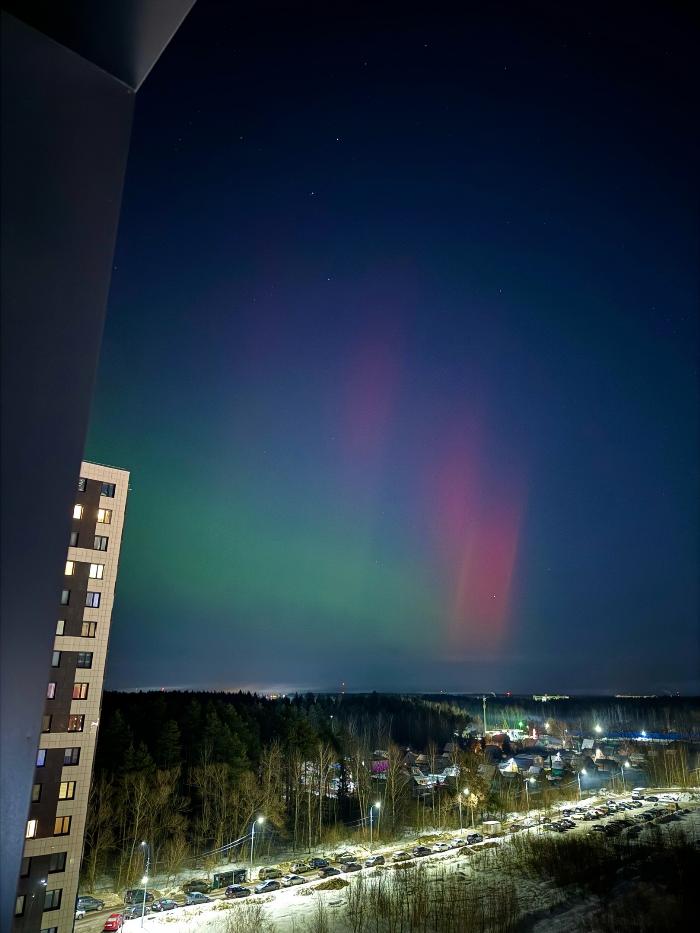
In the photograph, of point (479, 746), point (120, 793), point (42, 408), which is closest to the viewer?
point (42, 408)

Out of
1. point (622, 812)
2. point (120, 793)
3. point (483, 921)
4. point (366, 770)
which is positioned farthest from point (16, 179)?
point (622, 812)

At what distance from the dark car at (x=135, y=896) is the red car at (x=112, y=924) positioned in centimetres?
134

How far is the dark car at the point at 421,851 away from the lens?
15.1 metres

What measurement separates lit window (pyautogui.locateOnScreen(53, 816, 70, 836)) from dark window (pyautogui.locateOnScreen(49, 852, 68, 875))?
0.27 metres

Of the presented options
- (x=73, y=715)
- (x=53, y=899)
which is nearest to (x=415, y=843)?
(x=53, y=899)

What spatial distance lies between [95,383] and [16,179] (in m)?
0.26

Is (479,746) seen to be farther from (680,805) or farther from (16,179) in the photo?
(16,179)

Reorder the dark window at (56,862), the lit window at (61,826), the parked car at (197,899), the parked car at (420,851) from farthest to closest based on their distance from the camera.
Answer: the parked car at (420,851) < the parked car at (197,899) < the lit window at (61,826) < the dark window at (56,862)

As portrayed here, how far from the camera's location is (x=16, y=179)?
683mm

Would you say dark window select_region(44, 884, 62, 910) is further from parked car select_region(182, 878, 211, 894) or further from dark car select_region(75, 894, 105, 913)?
parked car select_region(182, 878, 211, 894)

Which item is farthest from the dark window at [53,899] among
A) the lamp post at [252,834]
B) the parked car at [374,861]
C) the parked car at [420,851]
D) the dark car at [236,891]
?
the parked car at [420,851]

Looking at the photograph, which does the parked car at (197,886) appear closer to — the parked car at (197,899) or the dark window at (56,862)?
the parked car at (197,899)

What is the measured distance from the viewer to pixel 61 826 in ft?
29.0

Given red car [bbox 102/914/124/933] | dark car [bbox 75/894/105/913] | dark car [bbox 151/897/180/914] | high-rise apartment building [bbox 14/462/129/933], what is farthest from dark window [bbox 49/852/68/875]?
dark car [bbox 75/894/105/913]
